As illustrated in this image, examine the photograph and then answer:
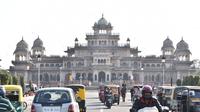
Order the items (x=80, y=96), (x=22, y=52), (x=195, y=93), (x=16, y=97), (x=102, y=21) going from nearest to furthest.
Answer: (x=16, y=97), (x=195, y=93), (x=80, y=96), (x=22, y=52), (x=102, y=21)

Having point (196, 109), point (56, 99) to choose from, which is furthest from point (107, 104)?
point (56, 99)

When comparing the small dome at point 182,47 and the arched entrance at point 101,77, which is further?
the small dome at point 182,47

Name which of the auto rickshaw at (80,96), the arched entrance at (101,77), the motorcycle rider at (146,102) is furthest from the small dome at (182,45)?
the motorcycle rider at (146,102)

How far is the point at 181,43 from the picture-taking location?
15488 cm

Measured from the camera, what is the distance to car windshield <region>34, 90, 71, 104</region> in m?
18.9

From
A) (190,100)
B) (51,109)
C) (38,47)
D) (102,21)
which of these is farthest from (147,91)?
(38,47)

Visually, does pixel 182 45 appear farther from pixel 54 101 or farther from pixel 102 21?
pixel 54 101

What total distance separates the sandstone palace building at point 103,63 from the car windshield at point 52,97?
120574mm

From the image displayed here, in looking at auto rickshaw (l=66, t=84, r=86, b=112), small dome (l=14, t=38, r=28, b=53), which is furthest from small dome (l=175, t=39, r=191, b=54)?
auto rickshaw (l=66, t=84, r=86, b=112)

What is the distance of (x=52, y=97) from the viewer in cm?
1920

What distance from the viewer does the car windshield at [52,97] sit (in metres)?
18.9

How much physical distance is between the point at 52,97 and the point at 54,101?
1.30 ft

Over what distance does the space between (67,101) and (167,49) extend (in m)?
142

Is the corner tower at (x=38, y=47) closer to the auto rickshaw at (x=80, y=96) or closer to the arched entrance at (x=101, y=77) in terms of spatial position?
the arched entrance at (x=101, y=77)
